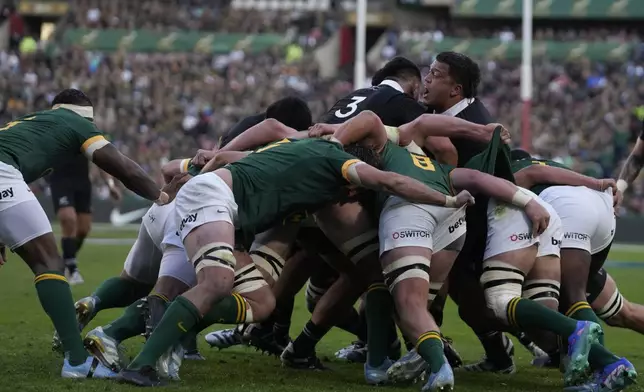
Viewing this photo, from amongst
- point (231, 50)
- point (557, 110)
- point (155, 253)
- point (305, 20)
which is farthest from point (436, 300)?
point (305, 20)

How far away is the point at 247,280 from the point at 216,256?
54 cm

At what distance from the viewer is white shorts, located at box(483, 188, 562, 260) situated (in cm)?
757

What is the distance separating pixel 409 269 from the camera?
286 inches

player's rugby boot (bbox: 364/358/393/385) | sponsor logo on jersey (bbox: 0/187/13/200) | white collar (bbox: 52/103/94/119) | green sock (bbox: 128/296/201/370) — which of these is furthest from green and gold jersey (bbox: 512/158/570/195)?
sponsor logo on jersey (bbox: 0/187/13/200)

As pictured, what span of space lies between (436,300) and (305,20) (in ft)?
105

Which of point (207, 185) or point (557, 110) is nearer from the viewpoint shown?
point (207, 185)

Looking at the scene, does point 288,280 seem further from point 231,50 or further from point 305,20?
point 305,20

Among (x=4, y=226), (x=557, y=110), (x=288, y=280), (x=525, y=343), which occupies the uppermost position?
(x=4, y=226)

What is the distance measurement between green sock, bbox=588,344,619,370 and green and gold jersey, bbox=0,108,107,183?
340 centimetres

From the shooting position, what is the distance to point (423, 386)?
7.24 meters

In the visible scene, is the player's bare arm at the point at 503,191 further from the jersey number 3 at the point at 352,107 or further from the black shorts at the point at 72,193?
the black shorts at the point at 72,193

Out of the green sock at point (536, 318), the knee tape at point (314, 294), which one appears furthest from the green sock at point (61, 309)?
the green sock at point (536, 318)

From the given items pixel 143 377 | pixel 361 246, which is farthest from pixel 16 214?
pixel 361 246

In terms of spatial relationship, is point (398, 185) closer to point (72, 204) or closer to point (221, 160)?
point (221, 160)
